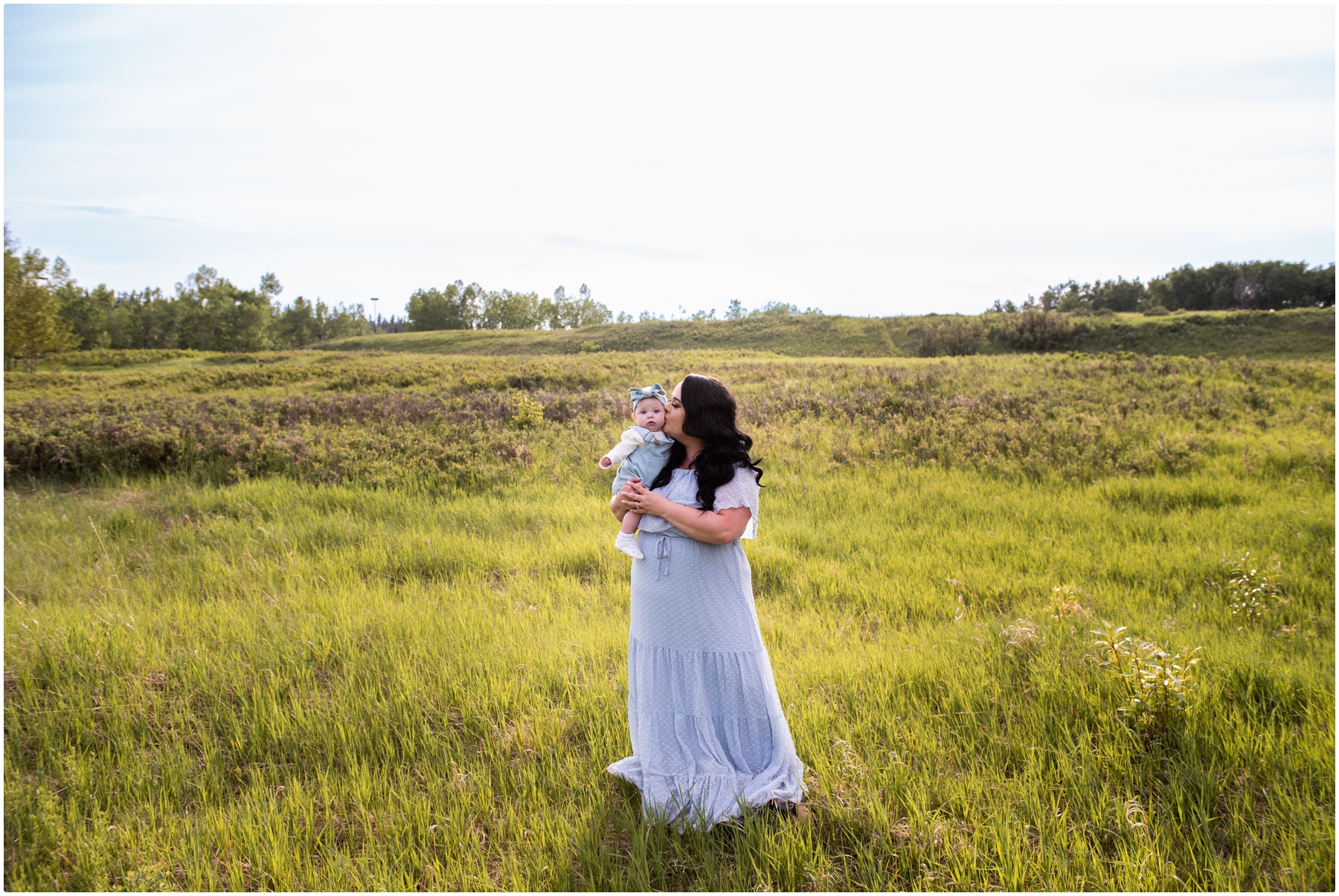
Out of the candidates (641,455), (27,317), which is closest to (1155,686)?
(641,455)

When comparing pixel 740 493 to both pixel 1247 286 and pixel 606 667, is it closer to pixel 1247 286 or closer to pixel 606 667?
pixel 606 667

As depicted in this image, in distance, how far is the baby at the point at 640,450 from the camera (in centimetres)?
333

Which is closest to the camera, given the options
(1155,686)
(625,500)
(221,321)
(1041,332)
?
(625,500)

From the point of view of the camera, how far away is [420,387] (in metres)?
20.4

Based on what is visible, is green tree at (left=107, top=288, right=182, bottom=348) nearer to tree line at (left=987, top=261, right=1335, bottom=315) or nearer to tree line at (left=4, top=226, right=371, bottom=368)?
tree line at (left=4, top=226, right=371, bottom=368)

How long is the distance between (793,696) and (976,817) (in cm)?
139

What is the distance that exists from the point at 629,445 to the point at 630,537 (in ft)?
1.65

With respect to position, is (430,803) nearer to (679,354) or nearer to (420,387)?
(420,387)

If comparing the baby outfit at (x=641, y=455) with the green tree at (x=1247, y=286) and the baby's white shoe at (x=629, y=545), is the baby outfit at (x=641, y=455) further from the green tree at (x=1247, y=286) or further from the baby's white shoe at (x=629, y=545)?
the green tree at (x=1247, y=286)

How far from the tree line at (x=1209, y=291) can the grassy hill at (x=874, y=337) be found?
5974 millimetres

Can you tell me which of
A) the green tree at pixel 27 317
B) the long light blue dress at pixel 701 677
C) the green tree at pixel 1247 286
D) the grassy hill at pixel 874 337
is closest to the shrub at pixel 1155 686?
the long light blue dress at pixel 701 677

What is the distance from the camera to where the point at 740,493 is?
326 centimetres

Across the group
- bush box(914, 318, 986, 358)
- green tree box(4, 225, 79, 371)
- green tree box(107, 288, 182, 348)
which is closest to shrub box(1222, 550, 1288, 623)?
bush box(914, 318, 986, 358)

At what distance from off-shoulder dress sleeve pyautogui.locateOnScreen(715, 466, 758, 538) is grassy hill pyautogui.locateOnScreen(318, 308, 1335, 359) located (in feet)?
109
